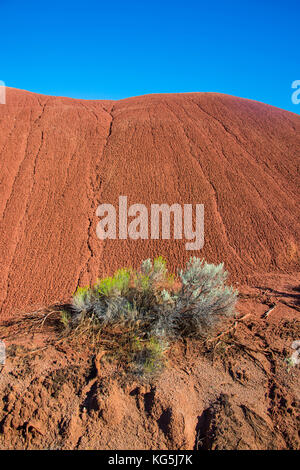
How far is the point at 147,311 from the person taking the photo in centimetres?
419

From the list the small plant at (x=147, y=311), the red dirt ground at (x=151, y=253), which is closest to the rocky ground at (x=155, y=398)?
the red dirt ground at (x=151, y=253)

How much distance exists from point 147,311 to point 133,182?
209 inches

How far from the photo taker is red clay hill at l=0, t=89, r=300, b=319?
661 cm

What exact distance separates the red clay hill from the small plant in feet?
5.43

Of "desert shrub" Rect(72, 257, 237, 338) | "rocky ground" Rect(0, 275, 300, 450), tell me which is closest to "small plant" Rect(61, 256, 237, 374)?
"desert shrub" Rect(72, 257, 237, 338)

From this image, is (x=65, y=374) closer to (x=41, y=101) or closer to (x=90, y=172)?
(x=90, y=172)

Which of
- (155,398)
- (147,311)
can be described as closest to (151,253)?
(147,311)

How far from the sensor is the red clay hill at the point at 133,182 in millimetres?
6605

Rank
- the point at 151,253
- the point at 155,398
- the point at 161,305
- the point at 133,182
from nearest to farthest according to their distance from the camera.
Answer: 1. the point at 155,398
2. the point at 161,305
3. the point at 151,253
4. the point at 133,182

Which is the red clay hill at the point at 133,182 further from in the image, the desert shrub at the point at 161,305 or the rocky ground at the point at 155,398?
the rocky ground at the point at 155,398

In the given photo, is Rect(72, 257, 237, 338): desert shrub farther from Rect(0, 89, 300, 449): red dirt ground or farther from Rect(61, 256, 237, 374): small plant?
Rect(0, 89, 300, 449): red dirt ground

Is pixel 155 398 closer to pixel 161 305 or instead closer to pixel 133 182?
pixel 161 305

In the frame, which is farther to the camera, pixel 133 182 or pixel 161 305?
pixel 133 182
